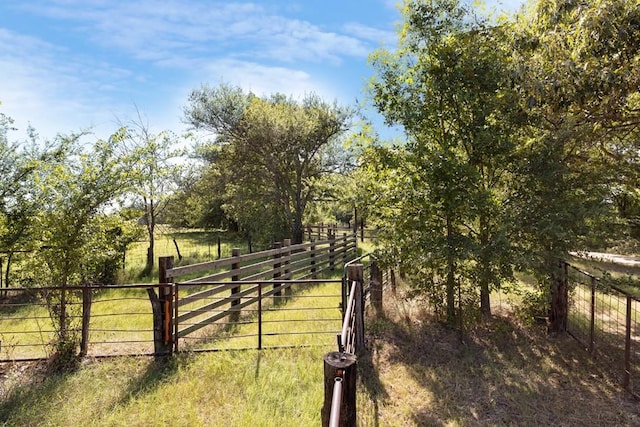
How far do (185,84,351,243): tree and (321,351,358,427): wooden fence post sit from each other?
52.3 feet

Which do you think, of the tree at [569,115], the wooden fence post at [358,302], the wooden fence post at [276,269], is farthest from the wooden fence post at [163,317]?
the tree at [569,115]

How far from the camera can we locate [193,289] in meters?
10.5

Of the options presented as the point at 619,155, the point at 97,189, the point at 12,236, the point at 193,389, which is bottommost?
the point at 193,389

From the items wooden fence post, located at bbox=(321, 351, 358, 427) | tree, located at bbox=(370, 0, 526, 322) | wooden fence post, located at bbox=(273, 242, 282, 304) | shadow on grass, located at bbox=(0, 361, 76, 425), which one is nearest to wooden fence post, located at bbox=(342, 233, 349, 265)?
wooden fence post, located at bbox=(273, 242, 282, 304)

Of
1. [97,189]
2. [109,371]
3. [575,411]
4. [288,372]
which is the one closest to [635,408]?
[575,411]

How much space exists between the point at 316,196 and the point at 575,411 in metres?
17.7

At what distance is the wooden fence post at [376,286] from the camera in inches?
292

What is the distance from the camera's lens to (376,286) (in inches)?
293

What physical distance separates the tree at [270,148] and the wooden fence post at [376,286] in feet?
37.8

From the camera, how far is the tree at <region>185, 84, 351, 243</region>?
58.3ft

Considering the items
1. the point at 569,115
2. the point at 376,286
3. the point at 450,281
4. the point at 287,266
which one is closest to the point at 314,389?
the point at 450,281

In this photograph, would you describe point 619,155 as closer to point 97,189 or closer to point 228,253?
point 97,189

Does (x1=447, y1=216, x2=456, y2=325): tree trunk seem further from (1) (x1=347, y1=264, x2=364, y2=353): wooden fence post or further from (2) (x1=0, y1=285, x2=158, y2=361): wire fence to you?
(2) (x1=0, y1=285, x2=158, y2=361): wire fence

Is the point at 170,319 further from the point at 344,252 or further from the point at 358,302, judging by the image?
the point at 344,252
